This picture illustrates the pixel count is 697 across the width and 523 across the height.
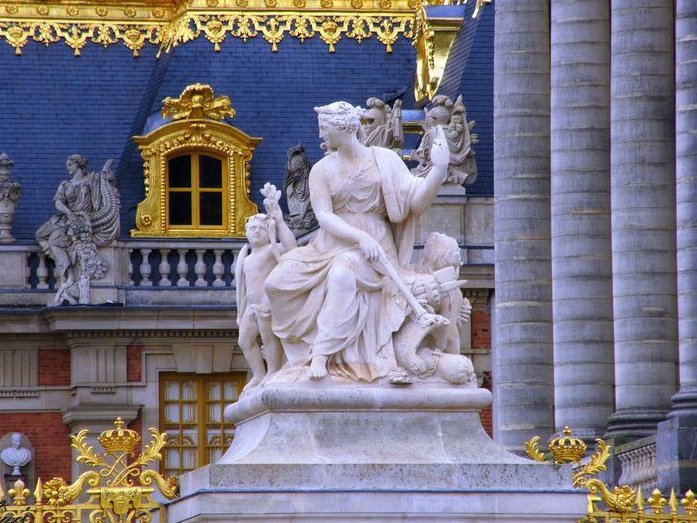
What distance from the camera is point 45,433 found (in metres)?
58.0

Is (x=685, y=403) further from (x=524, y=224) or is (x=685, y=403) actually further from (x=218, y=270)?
(x=218, y=270)

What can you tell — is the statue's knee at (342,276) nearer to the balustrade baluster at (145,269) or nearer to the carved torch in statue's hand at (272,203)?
the carved torch in statue's hand at (272,203)

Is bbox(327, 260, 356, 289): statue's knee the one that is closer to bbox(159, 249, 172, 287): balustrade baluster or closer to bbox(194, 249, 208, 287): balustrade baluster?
bbox(194, 249, 208, 287): balustrade baluster

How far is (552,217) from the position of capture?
42.6 metres

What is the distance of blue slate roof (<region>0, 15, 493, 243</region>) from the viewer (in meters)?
61.0

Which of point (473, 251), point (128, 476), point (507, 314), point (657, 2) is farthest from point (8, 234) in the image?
point (128, 476)

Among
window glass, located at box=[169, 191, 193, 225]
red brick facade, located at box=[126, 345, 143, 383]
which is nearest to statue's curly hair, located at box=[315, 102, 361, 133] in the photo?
red brick facade, located at box=[126, 345, 143, 383]

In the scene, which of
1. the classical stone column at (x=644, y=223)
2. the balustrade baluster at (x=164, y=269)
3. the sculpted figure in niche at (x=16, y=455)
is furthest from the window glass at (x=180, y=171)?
the classical stone column at (x=644, y=223)

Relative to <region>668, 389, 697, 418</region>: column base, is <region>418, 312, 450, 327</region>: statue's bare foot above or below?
above

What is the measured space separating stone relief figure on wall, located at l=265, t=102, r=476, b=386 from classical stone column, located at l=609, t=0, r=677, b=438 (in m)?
17.2

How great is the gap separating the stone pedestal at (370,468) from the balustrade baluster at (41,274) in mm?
37485

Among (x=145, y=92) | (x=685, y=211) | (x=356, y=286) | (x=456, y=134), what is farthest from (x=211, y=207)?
(x=356, y=286)

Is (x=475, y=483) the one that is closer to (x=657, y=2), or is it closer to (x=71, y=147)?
(x=657, y=2)

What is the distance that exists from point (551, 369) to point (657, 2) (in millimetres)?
7791
